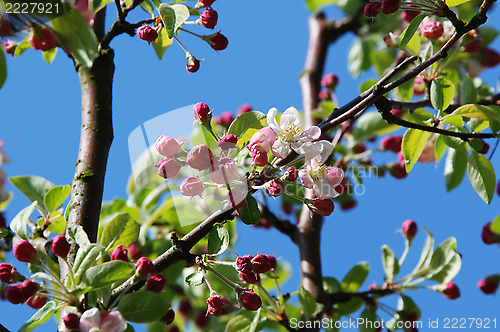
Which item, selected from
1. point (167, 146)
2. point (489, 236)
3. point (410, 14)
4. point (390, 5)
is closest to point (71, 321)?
point (167, 146)

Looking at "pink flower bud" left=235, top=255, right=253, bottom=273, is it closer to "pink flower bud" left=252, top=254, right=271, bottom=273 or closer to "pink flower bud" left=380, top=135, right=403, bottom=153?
"pink flower bud" left=252, top=254, right=271, bottom=273

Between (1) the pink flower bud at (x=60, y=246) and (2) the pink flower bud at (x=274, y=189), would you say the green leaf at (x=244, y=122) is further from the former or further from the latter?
(1) the pink flower bud at (x=60, y=246)

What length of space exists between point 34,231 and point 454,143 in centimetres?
125

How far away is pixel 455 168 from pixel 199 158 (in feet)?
3.62

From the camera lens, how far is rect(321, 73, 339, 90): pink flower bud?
104 inches

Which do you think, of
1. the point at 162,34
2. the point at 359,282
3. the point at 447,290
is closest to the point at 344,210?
the point at 359,282

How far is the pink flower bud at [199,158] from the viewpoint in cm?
119

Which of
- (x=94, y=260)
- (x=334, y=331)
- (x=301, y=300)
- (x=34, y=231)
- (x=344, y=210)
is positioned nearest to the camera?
(x=94, y=260)

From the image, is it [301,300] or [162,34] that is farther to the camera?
[301,300]

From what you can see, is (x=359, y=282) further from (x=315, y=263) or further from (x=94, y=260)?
(x=94, y=260)

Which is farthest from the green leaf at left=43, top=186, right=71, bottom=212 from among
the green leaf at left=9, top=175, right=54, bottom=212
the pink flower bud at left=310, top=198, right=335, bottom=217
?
the pink flower bud at left=310, top=198, right=335, bottom=217

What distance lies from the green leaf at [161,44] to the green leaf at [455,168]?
3.34 ft

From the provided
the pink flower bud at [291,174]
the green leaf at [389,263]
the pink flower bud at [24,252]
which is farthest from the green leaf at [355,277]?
the pink flower bud at [24,252]

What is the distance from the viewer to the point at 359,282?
215 cm
